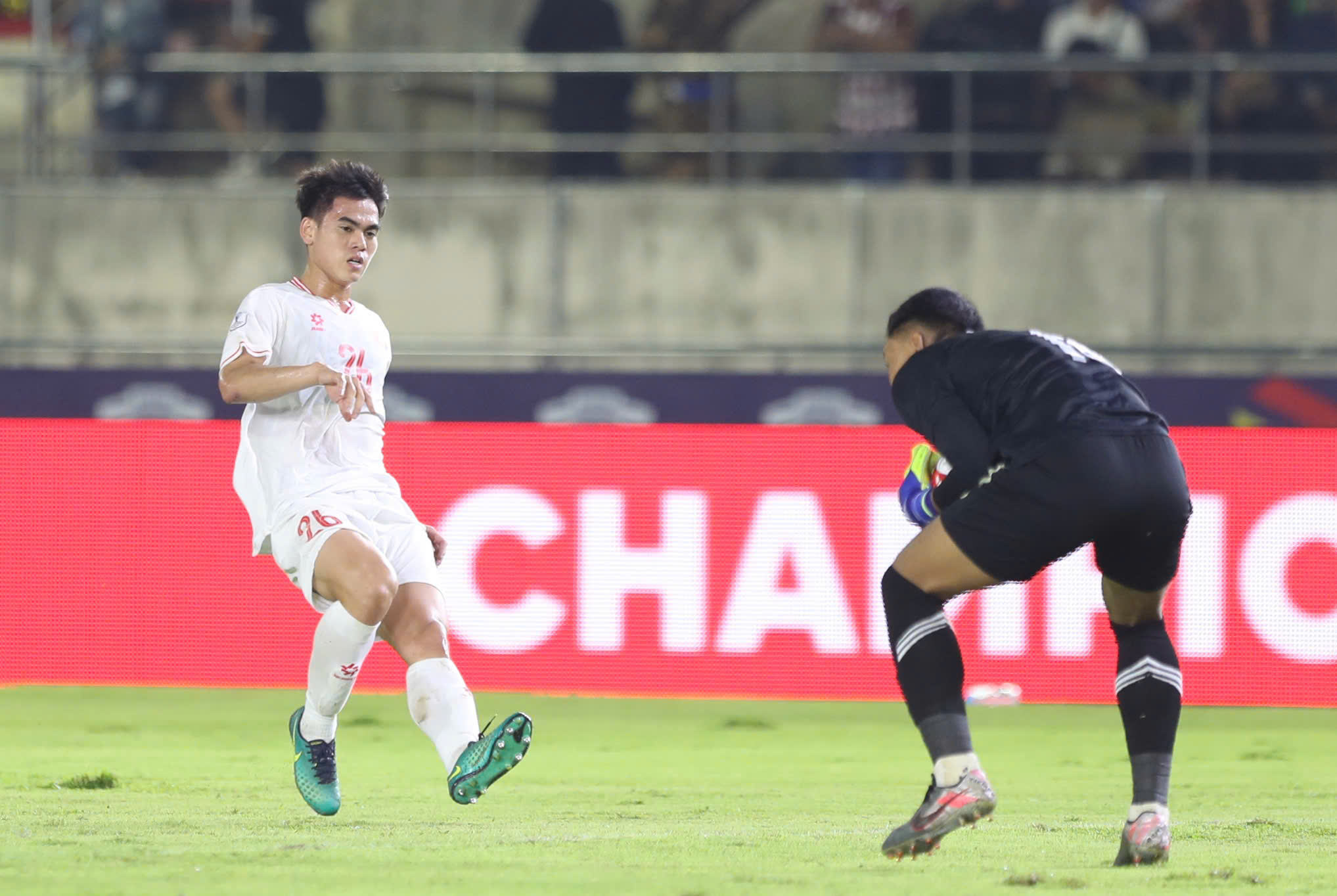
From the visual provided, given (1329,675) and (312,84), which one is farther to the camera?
(312,84)

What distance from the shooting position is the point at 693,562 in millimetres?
10516

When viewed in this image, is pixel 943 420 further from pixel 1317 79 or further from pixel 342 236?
pixel 1317 79

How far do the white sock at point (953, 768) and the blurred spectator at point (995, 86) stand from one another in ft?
33.8

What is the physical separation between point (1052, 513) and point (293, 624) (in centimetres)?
613

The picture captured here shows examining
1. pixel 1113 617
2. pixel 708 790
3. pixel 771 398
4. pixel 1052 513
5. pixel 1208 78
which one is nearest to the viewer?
pixel 1052 513

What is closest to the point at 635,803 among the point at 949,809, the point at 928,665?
the point at 928,665

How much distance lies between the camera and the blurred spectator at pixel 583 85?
1526 cm

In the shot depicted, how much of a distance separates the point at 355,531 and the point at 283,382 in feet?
1.69

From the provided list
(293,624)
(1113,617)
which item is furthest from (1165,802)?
(293,624)

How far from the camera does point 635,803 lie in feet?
23.6

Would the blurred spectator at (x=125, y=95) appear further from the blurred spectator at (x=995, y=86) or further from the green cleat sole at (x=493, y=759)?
the green cleat sole at (x=493, y=759)

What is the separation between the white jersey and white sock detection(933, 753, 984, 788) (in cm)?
213

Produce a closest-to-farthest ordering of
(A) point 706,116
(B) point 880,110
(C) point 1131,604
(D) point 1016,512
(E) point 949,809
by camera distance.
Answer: (E) point 949,809
(D) point 1016,512
(C) point 1131,604
(B) point 880,110
(A) point 706,116

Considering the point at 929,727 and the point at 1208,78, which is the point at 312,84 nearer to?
the point at 1208,78
